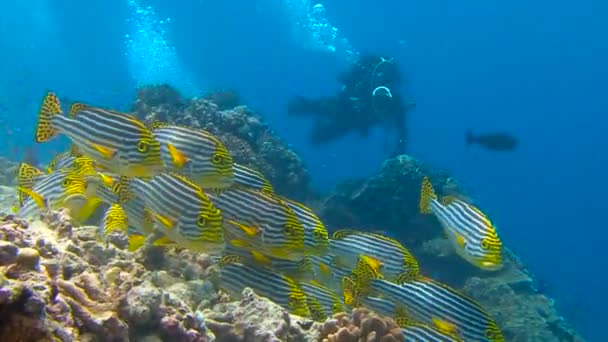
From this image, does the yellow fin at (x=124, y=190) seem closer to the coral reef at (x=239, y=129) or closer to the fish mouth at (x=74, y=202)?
the fish mouth at (x=74, y=202)

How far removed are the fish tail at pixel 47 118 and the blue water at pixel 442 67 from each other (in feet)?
261

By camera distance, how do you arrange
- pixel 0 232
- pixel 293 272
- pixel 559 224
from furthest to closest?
pixel 559 224
pixel 293 272
pixel 0 232

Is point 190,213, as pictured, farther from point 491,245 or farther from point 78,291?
point 491,245

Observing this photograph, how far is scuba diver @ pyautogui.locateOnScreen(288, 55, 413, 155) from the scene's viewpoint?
1838 centimetres

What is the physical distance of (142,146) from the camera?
12.2ft

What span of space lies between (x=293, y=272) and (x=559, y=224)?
100193 millimetres

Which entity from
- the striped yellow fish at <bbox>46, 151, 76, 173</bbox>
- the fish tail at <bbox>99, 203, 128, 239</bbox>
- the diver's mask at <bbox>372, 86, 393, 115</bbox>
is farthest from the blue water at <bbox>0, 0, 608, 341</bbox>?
the fish tail at <bbox>99, 203, 128, 239</bbox>

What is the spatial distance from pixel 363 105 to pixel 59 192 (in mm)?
15267

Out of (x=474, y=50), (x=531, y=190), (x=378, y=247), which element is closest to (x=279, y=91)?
(x=474, y=50)

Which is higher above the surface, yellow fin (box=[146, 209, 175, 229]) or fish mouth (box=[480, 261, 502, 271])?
fish mouth (box=[480, 261, 502, 271])

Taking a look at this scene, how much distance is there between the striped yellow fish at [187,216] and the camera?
11.9 ft

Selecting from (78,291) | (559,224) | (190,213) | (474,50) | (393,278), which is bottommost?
(78,291)

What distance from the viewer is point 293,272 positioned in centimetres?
460

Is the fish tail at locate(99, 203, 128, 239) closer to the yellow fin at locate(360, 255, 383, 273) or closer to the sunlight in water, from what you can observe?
the yellow fin at locate(360, 255, 383, 273)
